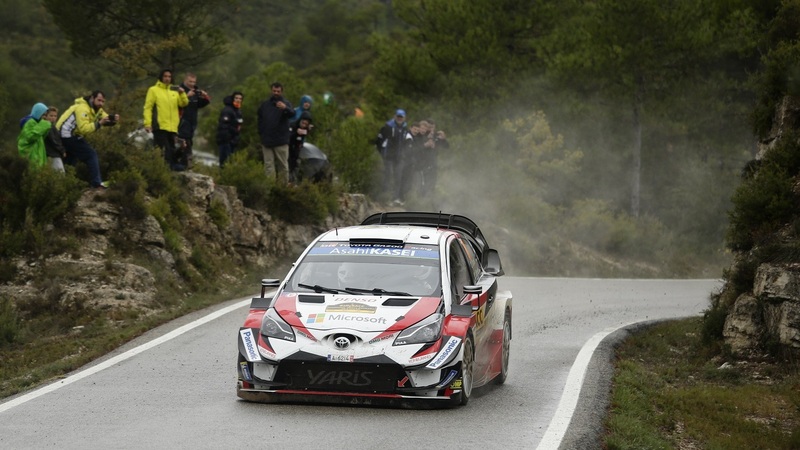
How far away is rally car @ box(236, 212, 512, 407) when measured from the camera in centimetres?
918

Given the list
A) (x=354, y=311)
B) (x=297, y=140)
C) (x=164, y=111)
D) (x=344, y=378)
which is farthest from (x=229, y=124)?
(x=344, y=378)

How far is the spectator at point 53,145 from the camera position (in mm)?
17188

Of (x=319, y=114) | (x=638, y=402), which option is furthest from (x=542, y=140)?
(x=638, y=402)

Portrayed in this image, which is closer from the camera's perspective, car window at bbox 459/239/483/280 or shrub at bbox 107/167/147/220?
car window at bbox 459/239/483/280

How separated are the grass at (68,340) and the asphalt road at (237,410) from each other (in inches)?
11.0

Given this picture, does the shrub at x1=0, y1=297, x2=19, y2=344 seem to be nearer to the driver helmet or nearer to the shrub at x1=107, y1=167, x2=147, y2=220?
the shrub at x1=107, y1=167, x2=147, y2=220

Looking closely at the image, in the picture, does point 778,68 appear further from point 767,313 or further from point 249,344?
point 249,344

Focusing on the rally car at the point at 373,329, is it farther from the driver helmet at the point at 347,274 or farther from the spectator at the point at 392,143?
the spectator at the point at 392,143

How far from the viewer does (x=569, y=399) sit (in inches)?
405

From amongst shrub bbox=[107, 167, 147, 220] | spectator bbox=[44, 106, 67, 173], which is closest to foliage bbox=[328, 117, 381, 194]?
shrub bbox=[107, 167, 147, 220]

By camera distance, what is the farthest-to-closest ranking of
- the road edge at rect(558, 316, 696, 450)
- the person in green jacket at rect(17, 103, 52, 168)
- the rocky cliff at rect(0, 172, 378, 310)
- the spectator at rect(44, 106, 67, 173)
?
the spectator at rect(44, 106, 67, 173) < the person in green jacket at rect(17, 103, 52, 168) < the rocky cliff at rect(0, 172, 378, 310) < the road edge at rect(558, 316, 696, 450)

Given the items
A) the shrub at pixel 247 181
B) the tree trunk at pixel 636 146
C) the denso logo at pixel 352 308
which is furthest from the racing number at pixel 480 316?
the tree trunk at pixel 636 146

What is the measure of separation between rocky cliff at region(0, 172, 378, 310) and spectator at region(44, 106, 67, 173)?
27.5 inches

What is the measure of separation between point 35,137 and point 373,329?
9658 millimetres
